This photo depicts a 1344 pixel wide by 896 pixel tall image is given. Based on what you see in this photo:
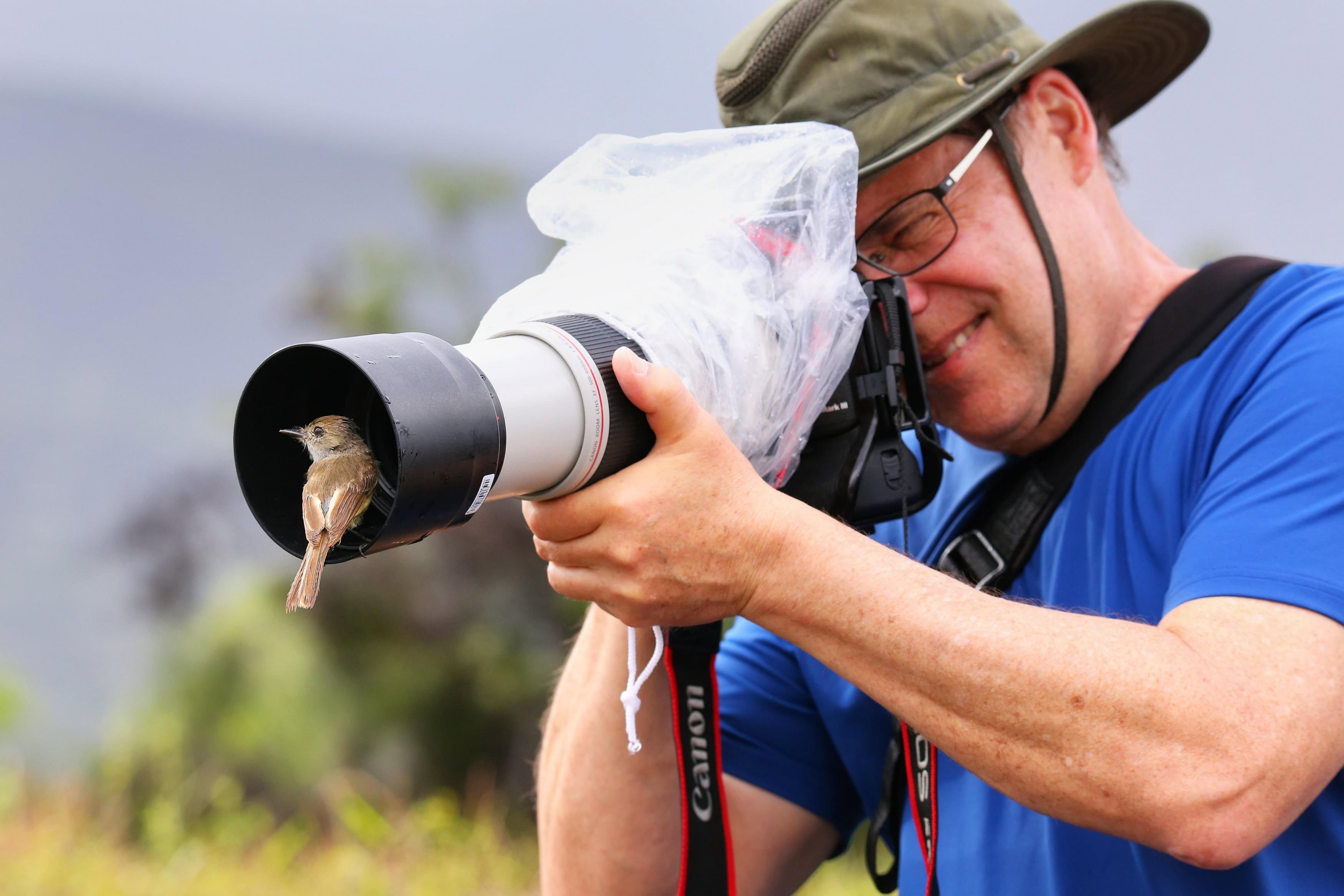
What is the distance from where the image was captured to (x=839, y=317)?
4.16 ft

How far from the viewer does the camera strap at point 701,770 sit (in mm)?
1443

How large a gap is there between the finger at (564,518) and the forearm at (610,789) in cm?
44

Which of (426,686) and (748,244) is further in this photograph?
(426,686)

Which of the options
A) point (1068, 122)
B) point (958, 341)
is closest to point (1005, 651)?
point (958, 341)

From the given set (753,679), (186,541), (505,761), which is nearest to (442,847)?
(505,761)

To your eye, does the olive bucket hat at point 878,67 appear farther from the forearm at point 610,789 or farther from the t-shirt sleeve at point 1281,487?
the forearm at point 610,789

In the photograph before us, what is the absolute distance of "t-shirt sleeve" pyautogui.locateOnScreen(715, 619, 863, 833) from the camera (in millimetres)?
1678

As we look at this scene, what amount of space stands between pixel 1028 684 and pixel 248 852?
2917mm

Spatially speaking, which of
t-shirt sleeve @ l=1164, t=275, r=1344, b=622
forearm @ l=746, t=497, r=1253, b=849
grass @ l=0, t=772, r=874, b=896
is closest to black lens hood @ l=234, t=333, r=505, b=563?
forearm @ l=746, t=497, r=1253, b=849

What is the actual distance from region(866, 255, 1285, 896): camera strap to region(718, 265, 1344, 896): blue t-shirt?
24 millimetres

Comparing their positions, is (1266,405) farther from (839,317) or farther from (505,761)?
(505,761)

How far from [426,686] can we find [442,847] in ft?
1.72

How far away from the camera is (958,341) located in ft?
5.05

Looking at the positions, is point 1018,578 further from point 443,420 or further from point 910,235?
point 443,420
